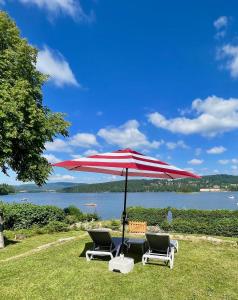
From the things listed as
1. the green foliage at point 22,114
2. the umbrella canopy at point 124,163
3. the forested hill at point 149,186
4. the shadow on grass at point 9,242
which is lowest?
the shadow on grass at point 9,242

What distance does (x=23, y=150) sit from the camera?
15.0 m

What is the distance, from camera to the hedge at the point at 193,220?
762 inches

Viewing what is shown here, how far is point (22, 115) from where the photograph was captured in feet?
43.4

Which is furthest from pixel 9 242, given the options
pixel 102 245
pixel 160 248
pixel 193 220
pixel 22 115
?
pixel 193 220

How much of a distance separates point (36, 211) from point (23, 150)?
5754 millimetres

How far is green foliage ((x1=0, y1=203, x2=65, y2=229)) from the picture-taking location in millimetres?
18922

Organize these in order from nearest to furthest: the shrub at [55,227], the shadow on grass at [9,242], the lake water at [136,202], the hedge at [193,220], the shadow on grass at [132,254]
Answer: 1. the shadow on grass at [132,254]
2. the shadow on grass at [9,242]
3. the shrub at [55,227]
4. the hedge at [193,220]
5. the lake water at [136,202]

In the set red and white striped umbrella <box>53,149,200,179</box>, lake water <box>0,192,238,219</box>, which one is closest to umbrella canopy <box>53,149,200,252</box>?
red and white striped umbrella <box>53,149,200,179</box>

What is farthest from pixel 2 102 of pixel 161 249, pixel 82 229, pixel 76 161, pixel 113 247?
pixel 82 229

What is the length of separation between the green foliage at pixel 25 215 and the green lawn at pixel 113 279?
364 inches

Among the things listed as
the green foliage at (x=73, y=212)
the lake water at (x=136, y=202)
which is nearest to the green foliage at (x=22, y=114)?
the green foliage at (x=73, y=212)

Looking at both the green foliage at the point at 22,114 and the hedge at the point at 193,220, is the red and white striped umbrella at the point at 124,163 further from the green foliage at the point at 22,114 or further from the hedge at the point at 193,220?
the hedge at the point at 193,220

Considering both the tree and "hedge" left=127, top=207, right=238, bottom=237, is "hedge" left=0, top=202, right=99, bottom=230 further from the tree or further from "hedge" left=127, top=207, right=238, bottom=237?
"hedge" left=127, top=207, right=238, bottom=237

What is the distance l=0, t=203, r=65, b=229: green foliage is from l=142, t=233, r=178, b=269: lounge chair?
1147 centimetres
